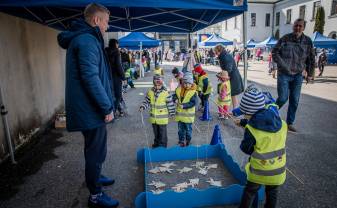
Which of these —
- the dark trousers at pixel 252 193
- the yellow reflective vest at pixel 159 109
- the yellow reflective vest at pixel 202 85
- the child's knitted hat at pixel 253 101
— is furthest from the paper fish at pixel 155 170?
the yellow reflective vest at pixel 202 85

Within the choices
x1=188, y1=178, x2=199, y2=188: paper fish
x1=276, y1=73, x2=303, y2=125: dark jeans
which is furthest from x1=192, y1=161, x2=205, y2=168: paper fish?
x1=276, y1=73, x2=303, y2=125: dark jeans

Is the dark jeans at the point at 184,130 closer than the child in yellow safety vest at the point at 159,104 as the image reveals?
No

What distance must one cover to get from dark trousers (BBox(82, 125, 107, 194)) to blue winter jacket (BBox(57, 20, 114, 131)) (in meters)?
0.16

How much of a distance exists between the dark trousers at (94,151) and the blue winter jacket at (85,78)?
0.52ft

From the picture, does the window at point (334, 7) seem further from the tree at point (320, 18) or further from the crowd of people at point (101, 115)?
the crowd of people at point (101, 115)

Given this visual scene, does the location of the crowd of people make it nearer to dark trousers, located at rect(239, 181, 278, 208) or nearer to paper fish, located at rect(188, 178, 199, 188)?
dark trousers, located at rect(239, 181, 278, 208)

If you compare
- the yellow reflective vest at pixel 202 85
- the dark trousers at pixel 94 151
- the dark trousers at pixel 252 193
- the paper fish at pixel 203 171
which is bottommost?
the paper fish at pixel 203 171

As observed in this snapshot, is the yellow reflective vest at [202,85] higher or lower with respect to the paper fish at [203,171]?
higher

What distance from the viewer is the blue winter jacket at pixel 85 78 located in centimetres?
249

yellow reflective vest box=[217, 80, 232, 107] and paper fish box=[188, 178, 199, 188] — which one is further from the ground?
yellow reflective vest box=[217, 80, 232, 107]

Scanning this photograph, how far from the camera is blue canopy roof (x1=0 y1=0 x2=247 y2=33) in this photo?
3862 mm

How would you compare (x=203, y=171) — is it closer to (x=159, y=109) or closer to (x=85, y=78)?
(x=159, y=109)

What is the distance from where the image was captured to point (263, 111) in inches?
A: 94.1

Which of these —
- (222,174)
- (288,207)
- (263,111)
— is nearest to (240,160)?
(222,174)
